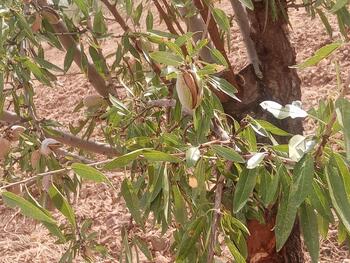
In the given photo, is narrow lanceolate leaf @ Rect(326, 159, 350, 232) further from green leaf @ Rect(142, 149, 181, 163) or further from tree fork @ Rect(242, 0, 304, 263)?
tree fork @ Rect(242, 0, 304, 263)

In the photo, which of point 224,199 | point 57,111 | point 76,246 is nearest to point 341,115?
point 224,199

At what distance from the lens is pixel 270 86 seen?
143 cm

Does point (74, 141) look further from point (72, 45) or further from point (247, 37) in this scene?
point (247, 37)

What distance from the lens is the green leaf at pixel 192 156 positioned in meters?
0.68

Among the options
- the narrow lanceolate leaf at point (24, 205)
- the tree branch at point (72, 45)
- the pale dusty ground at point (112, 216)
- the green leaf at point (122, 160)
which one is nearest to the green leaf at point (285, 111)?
the green leaf at point (122, 160)

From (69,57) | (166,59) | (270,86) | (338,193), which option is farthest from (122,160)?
(270,86)

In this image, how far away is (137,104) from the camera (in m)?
1.10

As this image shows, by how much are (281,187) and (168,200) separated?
0.53 ft

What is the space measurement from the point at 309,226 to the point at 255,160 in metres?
0.10

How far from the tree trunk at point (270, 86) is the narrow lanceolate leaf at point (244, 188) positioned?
0.64 meters

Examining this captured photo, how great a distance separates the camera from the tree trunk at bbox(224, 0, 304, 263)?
4.56 feet

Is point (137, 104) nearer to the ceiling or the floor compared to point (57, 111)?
nearer to the ceiling

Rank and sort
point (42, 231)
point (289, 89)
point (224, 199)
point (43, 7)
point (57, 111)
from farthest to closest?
point (57, 111) → point (42, 231) → point (289, 89) → point (43, 7) → point (224, 199)

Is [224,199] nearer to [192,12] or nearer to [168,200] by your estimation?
[168,200]
